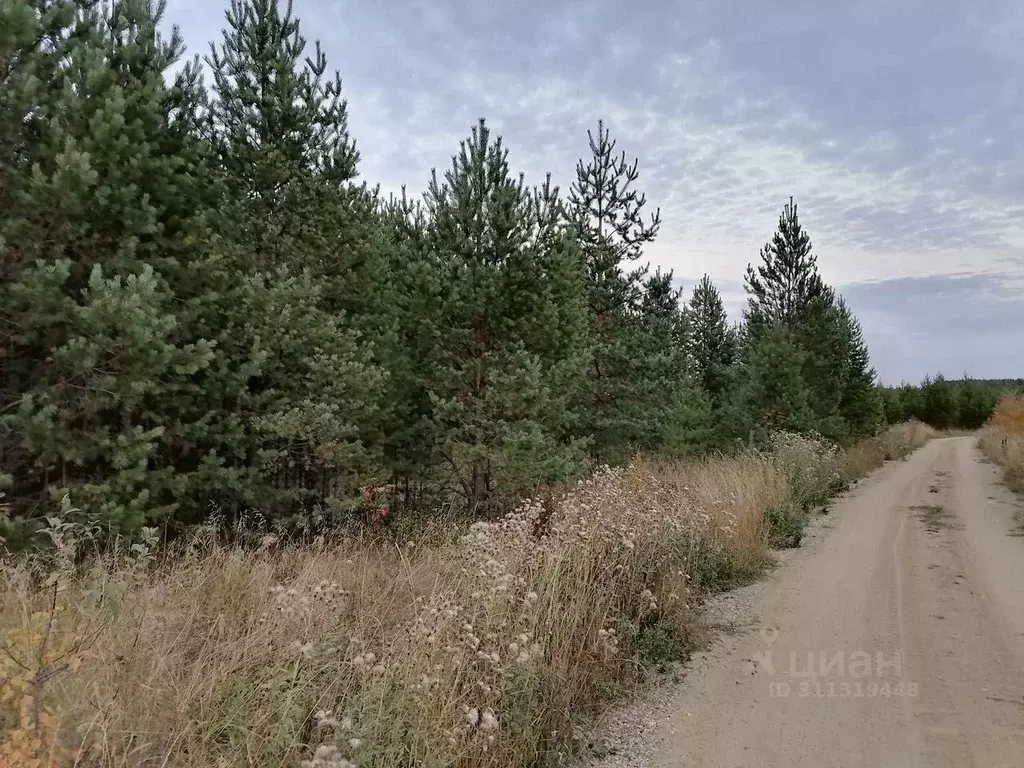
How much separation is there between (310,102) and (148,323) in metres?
4.98

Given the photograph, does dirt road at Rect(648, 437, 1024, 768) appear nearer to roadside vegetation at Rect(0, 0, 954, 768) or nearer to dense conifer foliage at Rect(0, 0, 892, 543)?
roadside vegetation at Rect(0, 0, 954, 768)

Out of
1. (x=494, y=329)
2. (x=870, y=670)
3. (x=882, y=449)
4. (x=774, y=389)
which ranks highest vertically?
(x=494, y=329)

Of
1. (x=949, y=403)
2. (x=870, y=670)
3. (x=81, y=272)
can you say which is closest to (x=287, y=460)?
(x=81, y=272)

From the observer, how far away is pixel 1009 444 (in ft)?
66.5

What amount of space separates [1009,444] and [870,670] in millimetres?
21032

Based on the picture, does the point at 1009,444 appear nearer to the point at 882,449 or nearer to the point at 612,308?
the point at 882,449

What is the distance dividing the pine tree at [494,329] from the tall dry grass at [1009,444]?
12107mm

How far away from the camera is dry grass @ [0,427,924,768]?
258 centimetres

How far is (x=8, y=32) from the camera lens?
580 centimetres

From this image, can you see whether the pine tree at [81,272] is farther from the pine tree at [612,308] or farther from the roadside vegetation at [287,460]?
the pine tree at [612,308]

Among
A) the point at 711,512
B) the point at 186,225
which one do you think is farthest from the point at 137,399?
the point at 711,512

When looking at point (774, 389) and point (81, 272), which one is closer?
point (81, 272)

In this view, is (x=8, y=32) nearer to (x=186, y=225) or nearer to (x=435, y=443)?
(x=186, y=225)

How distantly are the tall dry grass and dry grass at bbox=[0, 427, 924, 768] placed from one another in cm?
1433
